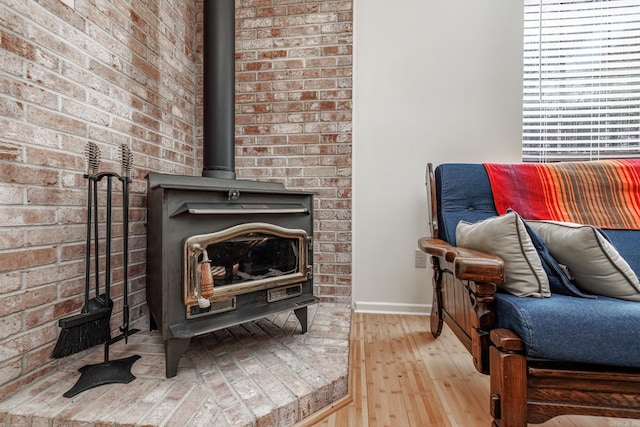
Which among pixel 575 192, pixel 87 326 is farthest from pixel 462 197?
pixel 87 326

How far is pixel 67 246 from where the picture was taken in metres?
1.18

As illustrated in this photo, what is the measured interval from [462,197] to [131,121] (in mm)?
1694

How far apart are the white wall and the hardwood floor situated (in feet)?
1.38

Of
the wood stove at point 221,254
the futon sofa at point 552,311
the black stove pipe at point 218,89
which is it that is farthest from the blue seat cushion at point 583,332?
the black stove pipe at point 218,89

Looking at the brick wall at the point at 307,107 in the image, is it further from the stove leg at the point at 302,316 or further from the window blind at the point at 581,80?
the window blind at the point at 581,80

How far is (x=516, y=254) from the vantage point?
1047 mm

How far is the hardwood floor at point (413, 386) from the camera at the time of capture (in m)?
1.10

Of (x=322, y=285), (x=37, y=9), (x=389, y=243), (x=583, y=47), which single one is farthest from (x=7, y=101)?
(x=583, y=47)

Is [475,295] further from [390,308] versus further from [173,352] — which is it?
[390,308]

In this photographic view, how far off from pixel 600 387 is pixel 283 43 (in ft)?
7.38

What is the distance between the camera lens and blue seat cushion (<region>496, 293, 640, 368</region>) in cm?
85

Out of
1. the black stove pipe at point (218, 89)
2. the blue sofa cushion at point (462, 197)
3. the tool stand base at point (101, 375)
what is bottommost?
the tool stand base at point (101, 375)

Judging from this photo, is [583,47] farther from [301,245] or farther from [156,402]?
[156,402]

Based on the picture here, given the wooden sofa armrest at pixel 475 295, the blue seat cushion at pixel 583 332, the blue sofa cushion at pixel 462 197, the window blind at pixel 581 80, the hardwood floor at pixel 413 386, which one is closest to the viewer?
the blue seat cushion at pixel 583 332
